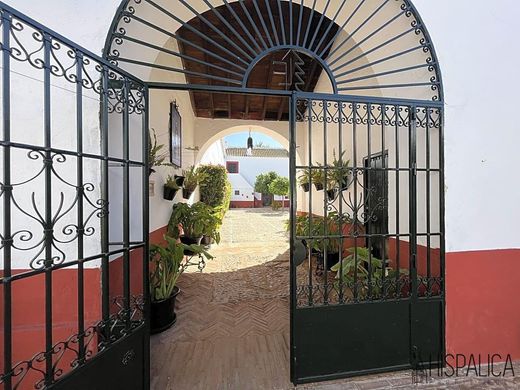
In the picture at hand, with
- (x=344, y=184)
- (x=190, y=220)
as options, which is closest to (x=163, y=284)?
(x=190, y=220)

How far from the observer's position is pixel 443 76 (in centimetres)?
232

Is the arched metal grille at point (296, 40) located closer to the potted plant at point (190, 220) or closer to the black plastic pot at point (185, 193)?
the potted plant at point (190, 220)

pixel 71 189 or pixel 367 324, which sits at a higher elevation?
pixel 71 189

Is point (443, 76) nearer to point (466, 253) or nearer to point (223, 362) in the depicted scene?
point (466, 253)

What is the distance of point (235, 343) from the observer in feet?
8.99

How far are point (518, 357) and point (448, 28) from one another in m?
2.97

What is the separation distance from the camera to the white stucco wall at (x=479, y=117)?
2.31 m

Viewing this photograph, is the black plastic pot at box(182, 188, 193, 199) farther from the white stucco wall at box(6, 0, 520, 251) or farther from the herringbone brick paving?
the white stucco wall at box(6, 0, 520, 251)

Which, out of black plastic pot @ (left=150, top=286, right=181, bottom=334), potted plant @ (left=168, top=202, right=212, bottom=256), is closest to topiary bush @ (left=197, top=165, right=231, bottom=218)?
potted plant @ (left=168, top=202, right=212, bottom=256)

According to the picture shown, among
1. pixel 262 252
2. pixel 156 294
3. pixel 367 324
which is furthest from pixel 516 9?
pixel 262 252

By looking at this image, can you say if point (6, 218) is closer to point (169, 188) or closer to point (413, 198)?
point (413, 198)

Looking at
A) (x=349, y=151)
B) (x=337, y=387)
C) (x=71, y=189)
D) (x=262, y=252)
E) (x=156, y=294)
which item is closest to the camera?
(x=71, y=189)

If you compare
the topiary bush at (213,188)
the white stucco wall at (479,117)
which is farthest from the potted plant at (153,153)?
the topiary bush at (213,188)

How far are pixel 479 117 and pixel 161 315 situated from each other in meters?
3.61
